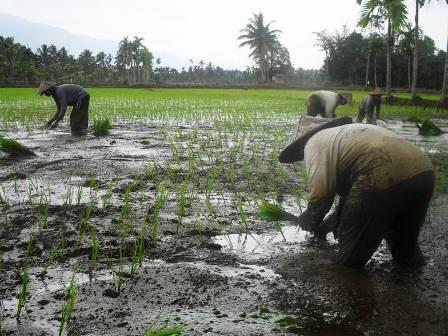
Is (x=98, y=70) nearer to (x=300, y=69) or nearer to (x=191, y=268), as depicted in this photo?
(x=300, y=69)

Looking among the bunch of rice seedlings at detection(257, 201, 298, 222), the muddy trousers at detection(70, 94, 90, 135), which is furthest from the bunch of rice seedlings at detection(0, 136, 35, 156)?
A: the bunch of rice seedlings at detection(257, 201, 298, 222)

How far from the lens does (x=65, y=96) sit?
8281 millimetres

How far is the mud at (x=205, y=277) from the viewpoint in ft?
6.67

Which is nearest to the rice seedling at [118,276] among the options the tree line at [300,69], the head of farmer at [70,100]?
the head of farmer at [70,100]

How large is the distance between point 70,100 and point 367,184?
24.4 feet

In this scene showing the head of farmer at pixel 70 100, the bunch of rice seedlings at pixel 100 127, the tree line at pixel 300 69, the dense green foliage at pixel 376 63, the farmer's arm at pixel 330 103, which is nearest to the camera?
the farmer's arm at pixel 330 103

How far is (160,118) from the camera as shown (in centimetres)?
1244

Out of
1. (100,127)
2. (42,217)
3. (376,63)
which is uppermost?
(376,63)

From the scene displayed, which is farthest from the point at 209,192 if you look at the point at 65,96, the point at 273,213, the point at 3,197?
the point at 65,96

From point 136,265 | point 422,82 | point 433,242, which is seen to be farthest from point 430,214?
point 422,82

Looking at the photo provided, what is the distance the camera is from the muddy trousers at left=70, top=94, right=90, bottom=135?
8.82 m

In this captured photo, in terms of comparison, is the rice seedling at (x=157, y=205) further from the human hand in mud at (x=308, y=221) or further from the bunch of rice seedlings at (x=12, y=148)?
the bunch of rice seedlings at (x=12, y=148)

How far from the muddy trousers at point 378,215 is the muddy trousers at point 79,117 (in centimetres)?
739

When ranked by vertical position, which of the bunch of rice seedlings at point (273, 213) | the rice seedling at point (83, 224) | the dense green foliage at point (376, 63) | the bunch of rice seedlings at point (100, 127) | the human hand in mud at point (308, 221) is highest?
the dense green foliage at point (376, 63)
